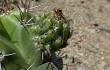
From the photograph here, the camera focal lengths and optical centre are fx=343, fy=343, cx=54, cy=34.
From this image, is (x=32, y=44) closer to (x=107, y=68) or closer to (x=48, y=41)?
(x=48, y=41)

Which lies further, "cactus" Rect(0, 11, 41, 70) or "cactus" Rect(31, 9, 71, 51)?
"cactus" Rect(0, 11, 41, 70)

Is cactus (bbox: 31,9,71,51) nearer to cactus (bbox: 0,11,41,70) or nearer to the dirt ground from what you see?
cactus (bbox: 0,11,41,70)

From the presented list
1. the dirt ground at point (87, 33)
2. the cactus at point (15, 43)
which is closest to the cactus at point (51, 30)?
the cactus at point (15, 43)

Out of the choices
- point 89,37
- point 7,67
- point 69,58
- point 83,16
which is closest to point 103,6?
point 83,16

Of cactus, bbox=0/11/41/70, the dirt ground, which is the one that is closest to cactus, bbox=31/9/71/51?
cactus, bbox=0/11/41/70

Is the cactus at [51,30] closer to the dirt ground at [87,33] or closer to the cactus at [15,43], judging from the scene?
the cactus at [15,43]

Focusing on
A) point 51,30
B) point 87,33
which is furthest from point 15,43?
point 87,33

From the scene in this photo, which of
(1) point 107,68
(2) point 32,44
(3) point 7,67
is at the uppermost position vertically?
(2) point 32,44

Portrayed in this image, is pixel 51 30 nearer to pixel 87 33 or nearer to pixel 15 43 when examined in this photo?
pixel 15 43
